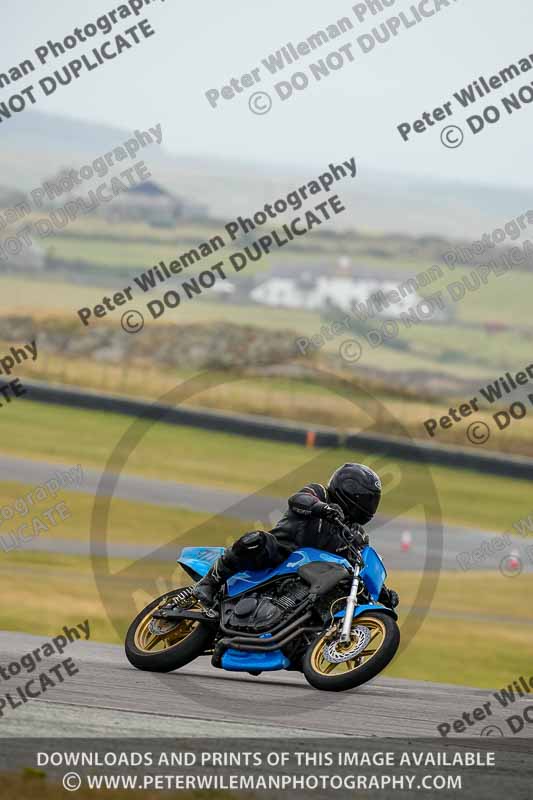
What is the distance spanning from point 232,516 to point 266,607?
16.7m

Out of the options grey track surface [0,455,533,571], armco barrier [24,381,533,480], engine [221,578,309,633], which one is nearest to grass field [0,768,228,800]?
engine [221,578,309,633]

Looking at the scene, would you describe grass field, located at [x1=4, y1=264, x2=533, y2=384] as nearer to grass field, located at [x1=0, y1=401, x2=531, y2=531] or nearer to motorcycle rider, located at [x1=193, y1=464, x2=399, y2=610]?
grass field, located at [x1=0, y1=401, x2=531, y2=531]

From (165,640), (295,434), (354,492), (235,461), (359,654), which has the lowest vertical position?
(295,434)

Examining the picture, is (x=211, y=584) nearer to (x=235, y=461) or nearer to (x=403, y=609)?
(x=403, y=609)

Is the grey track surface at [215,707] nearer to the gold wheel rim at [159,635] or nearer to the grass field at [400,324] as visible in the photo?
the gold wheel rim at [159,635]

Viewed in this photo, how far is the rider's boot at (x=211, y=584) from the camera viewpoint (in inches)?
339

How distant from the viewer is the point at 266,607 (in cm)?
830

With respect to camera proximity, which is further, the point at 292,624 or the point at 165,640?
the point at 165,640

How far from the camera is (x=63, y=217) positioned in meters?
101

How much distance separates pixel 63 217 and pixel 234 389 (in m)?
65.2

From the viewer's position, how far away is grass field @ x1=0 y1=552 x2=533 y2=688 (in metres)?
15.8

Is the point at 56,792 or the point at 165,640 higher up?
the point at 56,792

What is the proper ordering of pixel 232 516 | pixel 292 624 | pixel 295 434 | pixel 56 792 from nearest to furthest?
pixel 56 792, pixel 292 624, pixel 232 516, pixel 295 434

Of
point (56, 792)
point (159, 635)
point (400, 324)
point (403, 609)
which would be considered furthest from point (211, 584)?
point (400, 324)
